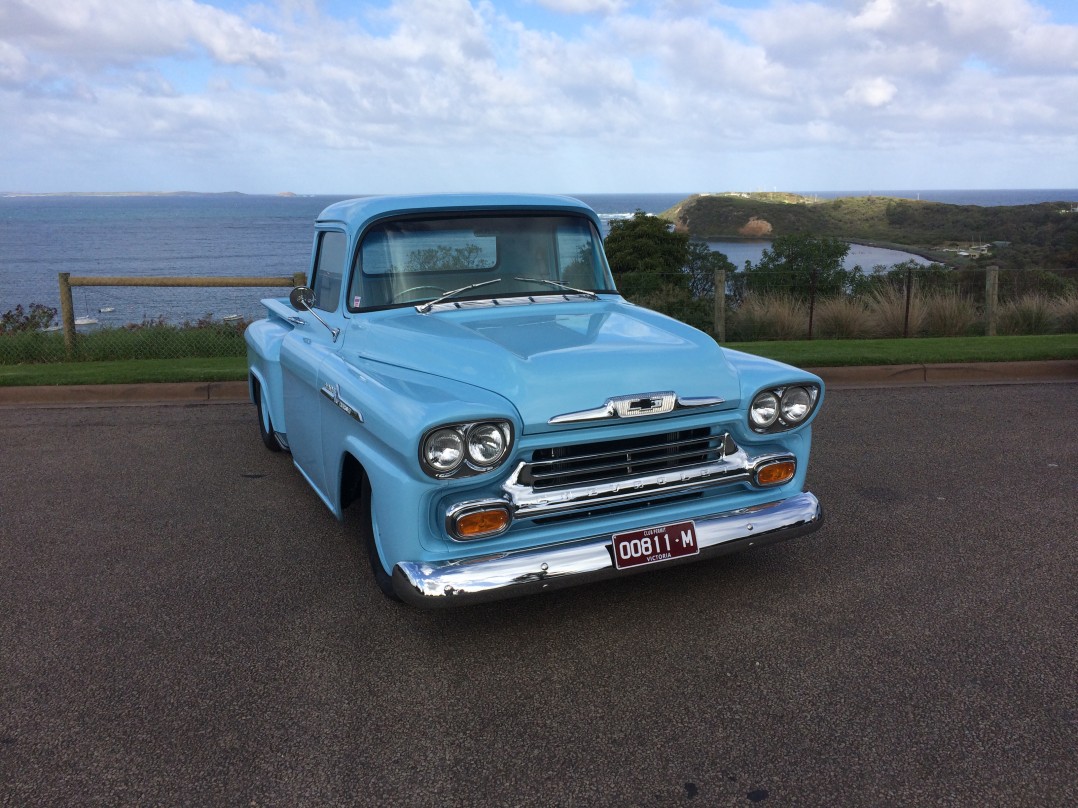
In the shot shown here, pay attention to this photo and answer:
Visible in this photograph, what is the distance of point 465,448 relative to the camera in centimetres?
328

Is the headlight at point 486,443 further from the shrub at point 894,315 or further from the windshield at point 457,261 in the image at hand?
the shrub at point 894,315

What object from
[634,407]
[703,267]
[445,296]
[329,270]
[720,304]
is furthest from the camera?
[703,267]

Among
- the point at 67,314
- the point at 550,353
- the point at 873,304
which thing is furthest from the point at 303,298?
the point at 873,304

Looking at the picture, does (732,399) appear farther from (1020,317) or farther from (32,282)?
(32,282)

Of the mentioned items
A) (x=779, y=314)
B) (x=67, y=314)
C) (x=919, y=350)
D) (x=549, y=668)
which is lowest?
(x=549, y=668)

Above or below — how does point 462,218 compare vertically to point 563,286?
above

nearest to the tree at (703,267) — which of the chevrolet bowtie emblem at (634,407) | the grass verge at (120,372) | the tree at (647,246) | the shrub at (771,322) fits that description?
the tree at (647,246)

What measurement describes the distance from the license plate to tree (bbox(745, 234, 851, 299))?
10138 mm

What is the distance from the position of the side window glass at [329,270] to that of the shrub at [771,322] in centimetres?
872

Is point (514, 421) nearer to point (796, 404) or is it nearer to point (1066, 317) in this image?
point (796, 404)

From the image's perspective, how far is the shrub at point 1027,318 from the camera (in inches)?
513

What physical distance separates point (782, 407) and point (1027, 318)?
439 inches

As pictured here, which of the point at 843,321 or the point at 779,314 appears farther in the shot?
the point at 779,314

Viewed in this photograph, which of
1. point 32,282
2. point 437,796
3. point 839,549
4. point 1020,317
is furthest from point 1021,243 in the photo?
point 32,282
